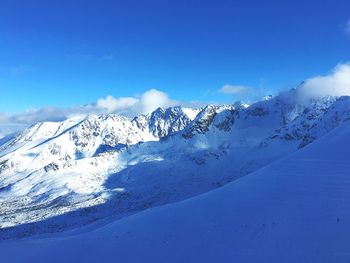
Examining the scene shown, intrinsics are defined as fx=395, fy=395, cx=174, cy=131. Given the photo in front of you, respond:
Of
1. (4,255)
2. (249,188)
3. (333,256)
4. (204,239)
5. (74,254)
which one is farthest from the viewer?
(4,255)

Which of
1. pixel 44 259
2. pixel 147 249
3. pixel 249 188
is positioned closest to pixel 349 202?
pixel 249 188

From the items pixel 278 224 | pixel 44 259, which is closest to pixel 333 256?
pixel 278 224

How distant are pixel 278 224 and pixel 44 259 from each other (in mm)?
22197

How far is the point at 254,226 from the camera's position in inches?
1142

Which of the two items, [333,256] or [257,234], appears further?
[257,234]

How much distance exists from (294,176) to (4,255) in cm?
3373

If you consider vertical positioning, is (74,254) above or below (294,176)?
below

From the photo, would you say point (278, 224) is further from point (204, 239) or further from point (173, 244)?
point (173, 244)

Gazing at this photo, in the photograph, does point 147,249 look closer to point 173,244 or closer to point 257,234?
point 173,244

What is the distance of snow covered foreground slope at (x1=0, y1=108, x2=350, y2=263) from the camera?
2475cm

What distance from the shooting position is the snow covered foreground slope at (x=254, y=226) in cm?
2475

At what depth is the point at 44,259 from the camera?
3697 cm

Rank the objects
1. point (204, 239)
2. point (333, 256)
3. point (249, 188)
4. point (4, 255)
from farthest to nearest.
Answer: point (4, 255) → point (249, 188) → point (204, 239) → point (333, 256)

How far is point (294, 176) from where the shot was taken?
37719 millimetres
